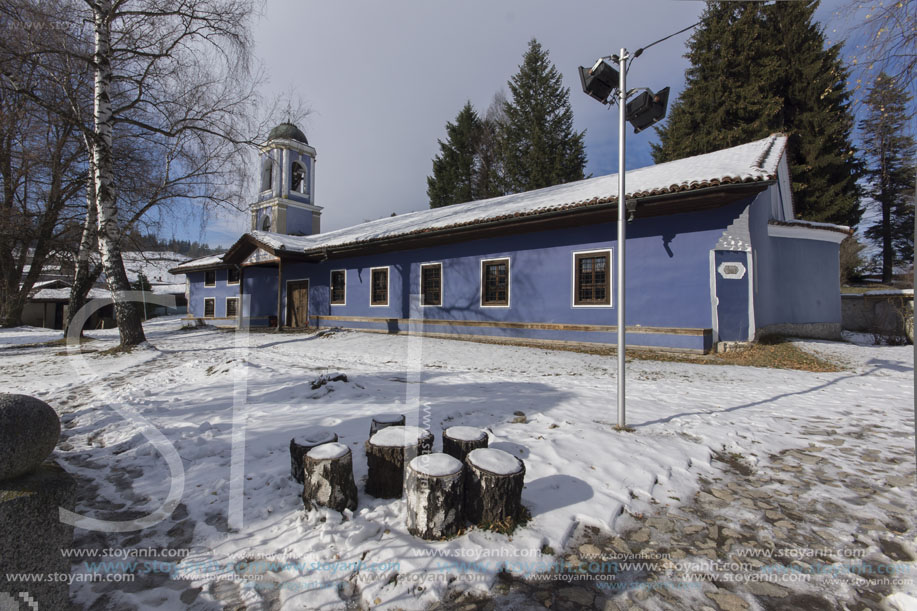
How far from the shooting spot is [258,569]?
221cm

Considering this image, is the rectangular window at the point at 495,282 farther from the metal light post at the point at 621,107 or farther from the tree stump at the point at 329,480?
the tree stump at the point at 329,480

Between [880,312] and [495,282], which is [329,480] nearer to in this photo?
[495,282]

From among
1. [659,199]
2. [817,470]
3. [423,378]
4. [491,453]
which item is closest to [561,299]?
[659,199]

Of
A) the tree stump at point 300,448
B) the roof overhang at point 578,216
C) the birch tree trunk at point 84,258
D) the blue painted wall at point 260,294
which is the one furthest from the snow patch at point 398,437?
the blue painted wall at point 260,294

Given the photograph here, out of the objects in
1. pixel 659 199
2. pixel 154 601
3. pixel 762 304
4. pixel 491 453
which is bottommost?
pixel 154 601

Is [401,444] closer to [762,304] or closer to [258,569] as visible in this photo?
[258,569]

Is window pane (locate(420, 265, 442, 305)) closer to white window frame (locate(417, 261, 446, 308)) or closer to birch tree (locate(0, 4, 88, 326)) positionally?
white window frame (locate(417, 261, 446, 308))

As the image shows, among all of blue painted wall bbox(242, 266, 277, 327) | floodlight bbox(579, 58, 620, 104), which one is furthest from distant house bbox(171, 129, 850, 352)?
floodlight bbox(579, 58, 620, 104)

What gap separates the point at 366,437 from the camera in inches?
156

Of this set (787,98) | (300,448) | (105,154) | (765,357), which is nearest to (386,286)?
(105,154)

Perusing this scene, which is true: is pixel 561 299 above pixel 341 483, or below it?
above

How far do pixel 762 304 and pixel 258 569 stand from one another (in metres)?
12.5

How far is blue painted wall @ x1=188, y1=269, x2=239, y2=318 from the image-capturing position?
75.9 ft

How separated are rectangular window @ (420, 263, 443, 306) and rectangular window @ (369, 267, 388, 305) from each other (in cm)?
185
